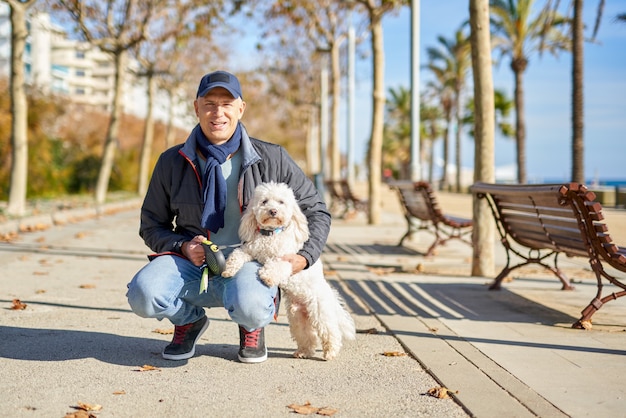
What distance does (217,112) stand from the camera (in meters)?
4.75

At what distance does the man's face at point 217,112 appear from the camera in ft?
15.5

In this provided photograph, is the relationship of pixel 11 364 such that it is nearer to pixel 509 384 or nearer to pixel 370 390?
pixel 370 390

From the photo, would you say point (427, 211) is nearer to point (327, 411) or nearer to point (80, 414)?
point (327, 411)

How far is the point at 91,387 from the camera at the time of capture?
4.21 meters

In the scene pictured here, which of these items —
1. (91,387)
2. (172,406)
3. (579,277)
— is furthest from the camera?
(579,277)

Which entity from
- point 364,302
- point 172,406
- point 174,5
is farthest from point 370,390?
point 174,5

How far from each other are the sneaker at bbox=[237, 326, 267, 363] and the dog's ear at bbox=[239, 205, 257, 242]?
0.62 meters

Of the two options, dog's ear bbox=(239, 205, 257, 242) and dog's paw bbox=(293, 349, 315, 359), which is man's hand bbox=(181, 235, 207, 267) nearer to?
dog's ear bbox=(239, 205, 257, 242)

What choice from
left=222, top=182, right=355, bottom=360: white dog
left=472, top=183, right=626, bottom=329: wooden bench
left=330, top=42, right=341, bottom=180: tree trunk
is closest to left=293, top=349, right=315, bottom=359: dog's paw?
left=222, top=182, right=355, bottom=360: white dog

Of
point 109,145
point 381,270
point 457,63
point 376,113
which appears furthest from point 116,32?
point 457,63

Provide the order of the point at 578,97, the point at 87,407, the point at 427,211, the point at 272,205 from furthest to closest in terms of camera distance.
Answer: the point at 578,97 < the point at 427,211 < the point at 272,205 < the point at 87,407

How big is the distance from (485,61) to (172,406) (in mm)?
6269

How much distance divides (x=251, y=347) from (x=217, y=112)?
4.85ft

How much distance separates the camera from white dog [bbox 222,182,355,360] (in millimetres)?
4445
